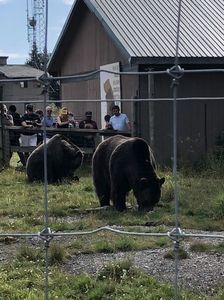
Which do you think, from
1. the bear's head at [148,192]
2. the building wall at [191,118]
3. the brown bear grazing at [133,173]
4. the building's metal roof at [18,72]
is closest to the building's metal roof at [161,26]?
the building wall at [191,118]

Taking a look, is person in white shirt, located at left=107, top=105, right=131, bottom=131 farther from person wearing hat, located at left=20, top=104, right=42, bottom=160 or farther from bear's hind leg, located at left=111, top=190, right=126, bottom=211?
bear's hind leg, located at left=111, top=190, right=126, bottom=211

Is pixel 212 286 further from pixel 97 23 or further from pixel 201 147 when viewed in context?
pixel 97 23

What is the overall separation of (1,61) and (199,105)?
5888cm

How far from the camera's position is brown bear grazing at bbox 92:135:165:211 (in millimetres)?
10320

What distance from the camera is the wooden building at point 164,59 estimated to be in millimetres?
17469

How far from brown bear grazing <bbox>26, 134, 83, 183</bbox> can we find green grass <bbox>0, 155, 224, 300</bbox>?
1.42 feet

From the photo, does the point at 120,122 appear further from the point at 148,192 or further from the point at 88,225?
the point at 88,225

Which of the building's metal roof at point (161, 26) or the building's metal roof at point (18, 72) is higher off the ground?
the building's metal roof at point (161, 26)

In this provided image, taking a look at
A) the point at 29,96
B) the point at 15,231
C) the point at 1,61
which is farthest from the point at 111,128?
the point at 1,61

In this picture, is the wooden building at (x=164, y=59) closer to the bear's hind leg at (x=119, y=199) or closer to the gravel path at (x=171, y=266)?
the bear's hind leg at (x=119, y=199)

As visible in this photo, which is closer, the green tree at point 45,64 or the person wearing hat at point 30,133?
the green tree at point 45,64

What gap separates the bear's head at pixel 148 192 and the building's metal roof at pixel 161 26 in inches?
296

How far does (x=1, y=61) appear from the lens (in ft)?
245

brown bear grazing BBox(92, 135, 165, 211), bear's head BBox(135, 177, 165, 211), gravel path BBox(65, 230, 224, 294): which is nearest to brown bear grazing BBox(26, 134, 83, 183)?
brown bear grazing BBox(92, 135, 165, 211)
